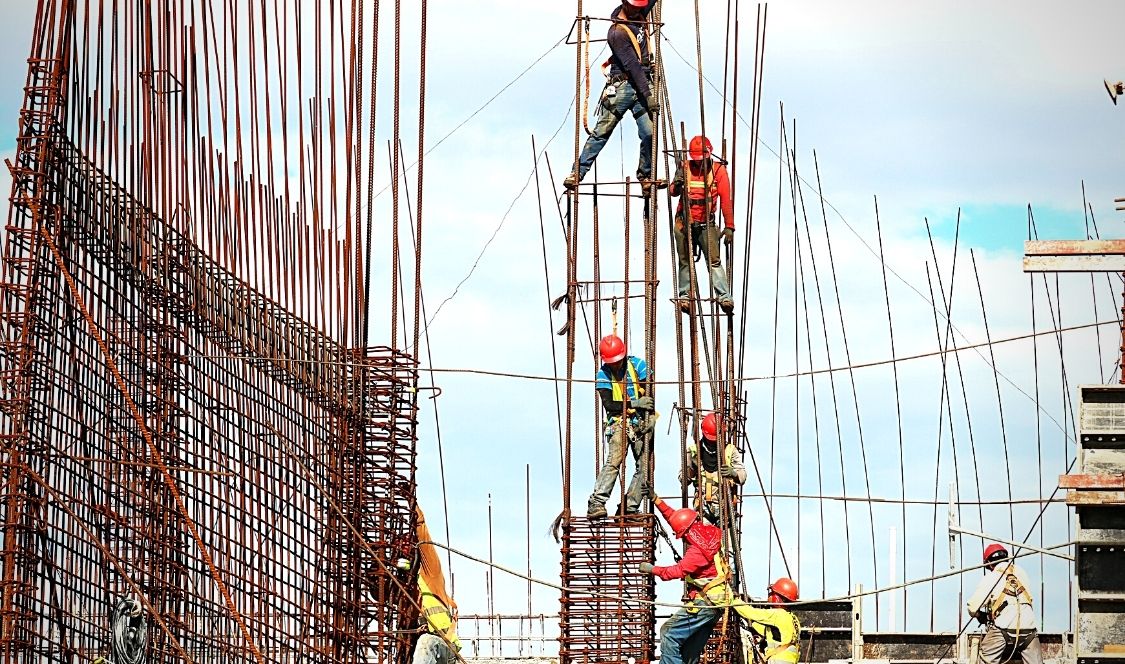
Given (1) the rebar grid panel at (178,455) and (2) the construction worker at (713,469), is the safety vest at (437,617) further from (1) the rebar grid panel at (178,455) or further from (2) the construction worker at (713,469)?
(2) the construction worker at (713,469)

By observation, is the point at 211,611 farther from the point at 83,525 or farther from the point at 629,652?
the point at 629,652

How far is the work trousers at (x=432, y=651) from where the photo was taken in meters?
16.5

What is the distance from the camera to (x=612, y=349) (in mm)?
16844

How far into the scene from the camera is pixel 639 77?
701 inches

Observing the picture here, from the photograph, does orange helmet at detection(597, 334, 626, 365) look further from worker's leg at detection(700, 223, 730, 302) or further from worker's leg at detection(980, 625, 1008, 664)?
worker's leg at detection(980, 625, 1008, 664)

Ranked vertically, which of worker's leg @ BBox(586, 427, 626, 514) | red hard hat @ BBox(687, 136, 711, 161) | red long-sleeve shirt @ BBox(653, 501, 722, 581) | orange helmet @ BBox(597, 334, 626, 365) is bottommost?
red long-sleeve shirt @ BBox(653, 501, 722, 581)

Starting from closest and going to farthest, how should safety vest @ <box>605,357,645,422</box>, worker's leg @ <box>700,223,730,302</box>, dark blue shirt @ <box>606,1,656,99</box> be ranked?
safety vest @ <box>605,357,645,422</box> → dark blue shirt @ <box>606,1,656,99</box> → worker's leg @ <box>700,223,730,302</box>

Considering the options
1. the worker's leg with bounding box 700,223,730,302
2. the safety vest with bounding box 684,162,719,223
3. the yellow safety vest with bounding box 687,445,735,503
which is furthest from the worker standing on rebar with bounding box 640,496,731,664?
the safety vest with bounding box 684,162,719,223

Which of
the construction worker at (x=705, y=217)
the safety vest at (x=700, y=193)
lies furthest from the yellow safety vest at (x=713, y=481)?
the safety vest at (x=700, y=193)

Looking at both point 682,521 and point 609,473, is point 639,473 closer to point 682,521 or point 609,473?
point 609,473

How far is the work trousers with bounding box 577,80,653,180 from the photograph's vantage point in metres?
17.8

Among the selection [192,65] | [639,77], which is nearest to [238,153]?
[192,65]

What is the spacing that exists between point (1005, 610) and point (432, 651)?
17.2ft

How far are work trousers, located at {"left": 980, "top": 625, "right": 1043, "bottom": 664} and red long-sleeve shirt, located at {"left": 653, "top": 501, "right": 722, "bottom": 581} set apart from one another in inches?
115
